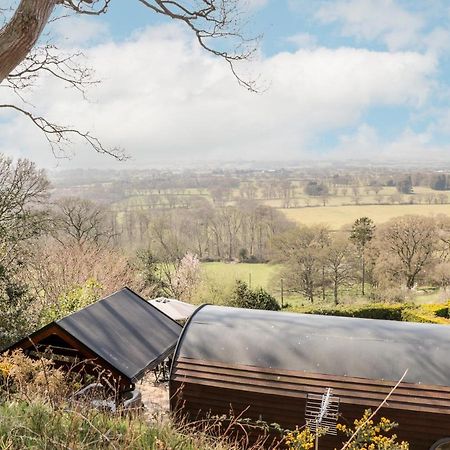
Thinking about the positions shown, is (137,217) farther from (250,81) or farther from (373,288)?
(250,81)

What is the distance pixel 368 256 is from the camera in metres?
37.2

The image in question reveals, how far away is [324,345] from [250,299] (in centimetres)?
1414

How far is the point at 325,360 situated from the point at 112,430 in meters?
4.97

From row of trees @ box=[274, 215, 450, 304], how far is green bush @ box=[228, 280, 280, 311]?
49.9ft

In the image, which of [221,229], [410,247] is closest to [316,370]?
[410,247]

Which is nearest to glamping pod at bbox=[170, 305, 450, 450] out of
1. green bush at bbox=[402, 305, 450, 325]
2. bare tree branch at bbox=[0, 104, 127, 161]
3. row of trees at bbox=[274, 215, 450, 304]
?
bare tree branch at bbox=[0, 104, 127, 161]

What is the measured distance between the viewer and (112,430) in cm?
368

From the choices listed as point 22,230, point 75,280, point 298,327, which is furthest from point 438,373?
point 22,230

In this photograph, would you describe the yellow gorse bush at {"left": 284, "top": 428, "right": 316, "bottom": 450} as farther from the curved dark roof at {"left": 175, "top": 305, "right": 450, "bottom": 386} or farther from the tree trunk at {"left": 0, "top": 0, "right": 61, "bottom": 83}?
the tree trunk at {"left": 0, "top": 0, "right": 61, "bottom": 83}

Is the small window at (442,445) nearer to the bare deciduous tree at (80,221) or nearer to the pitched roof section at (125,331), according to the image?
the pitched roof section at (125,331)

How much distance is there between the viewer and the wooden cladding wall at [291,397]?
7.11 meters

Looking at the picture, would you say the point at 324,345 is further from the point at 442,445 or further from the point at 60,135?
the point at 60,135

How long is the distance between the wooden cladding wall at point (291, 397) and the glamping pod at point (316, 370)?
15 mm

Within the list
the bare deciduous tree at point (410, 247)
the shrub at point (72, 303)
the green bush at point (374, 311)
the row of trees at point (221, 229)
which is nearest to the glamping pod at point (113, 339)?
the shrub at point (72, 303)
